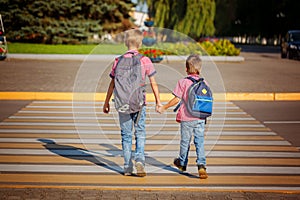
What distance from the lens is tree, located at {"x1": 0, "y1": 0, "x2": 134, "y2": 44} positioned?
139 feet

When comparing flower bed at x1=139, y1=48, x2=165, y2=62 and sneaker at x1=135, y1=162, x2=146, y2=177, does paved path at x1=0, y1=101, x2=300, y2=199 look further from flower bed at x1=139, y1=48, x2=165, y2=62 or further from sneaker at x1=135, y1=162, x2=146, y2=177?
flower bed at x1=139, y1=48, x2=165, y2=62

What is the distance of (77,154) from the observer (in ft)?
24.5

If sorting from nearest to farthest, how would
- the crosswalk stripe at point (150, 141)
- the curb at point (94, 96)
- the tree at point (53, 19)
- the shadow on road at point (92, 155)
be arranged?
the shadow on road at point (92, 155), the crosswalk stripe at point (150, 141), the curb at point (94, 96), the tree at point (53, 19)

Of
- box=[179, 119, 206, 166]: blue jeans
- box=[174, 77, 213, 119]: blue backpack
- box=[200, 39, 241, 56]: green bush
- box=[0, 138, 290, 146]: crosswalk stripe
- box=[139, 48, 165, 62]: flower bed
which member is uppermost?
box=[174, 77, 213, 119]: blue backpack

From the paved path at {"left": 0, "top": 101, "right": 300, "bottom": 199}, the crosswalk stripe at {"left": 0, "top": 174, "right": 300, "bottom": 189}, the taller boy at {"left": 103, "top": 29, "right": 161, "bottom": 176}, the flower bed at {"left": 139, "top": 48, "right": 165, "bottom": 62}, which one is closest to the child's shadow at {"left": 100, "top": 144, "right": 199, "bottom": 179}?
the paved path at {"left": 0, "top": 101, "right": 300, "bottom": 199}

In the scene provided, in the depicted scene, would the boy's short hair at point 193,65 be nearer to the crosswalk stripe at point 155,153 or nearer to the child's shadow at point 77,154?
the child's shadow at point 77,154

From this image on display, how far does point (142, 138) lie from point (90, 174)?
79cm

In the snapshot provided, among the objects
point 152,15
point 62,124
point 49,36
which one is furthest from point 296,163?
point 49,36

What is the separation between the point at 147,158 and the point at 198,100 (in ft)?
5.36

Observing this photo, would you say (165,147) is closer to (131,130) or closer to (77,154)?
(77,154)

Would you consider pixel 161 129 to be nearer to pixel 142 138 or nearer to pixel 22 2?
pixel 142 138

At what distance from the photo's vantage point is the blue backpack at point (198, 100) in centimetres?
596

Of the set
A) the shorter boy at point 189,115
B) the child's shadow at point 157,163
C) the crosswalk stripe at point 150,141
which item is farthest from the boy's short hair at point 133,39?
the crosswalk stripe at point 150,141

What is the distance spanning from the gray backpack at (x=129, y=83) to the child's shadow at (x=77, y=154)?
3.37 feet
